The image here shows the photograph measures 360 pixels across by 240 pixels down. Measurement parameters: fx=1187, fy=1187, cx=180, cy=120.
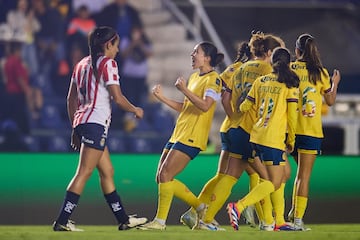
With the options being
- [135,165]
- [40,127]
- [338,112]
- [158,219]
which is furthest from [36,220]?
[338,112]

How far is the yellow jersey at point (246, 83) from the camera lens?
10977mm

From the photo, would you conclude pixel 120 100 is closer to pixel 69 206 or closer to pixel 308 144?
pixel 69 206

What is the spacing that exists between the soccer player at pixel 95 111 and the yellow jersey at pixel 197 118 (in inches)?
32.6

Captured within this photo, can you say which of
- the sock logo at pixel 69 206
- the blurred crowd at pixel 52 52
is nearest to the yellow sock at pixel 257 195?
the sock logo at pixel 69 206

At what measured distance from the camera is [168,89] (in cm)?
2125

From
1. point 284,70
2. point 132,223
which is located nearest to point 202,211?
point 132,223

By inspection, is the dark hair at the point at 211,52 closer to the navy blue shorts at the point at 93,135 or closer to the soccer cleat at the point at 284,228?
the navy blue shorts at the point at 93,135

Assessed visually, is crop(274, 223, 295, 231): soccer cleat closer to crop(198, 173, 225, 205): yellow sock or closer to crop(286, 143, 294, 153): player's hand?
crop(286, 143, 294, 153): player's hand

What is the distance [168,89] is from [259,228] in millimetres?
10304

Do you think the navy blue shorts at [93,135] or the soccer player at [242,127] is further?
the soccer player at [242,127]

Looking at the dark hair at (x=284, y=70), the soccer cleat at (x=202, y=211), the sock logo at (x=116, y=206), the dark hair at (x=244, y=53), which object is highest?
the dark hair at (x=244, y=53)

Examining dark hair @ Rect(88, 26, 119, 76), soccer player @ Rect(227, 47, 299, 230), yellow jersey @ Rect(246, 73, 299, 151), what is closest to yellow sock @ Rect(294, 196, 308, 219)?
soccer player @ Rect(227, 47, 299, 230)

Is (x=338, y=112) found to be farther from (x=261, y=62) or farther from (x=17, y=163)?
(x=261, y=62)

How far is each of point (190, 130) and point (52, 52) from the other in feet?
34.3
